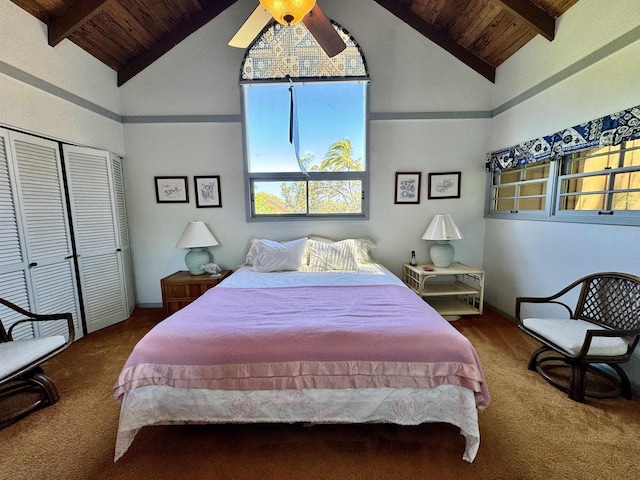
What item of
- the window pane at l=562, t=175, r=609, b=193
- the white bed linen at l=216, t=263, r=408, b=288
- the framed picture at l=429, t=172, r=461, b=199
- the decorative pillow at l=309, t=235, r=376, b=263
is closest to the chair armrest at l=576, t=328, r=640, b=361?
the window pane at l=562, t=175, r=609, b=193

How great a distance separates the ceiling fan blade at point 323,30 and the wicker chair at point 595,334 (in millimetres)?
2677

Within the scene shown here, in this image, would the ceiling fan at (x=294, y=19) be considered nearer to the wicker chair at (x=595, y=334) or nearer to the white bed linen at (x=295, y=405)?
the white bed linen at (x=295, y=405)

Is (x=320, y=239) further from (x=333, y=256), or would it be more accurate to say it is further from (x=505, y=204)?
(x=505, y=204)

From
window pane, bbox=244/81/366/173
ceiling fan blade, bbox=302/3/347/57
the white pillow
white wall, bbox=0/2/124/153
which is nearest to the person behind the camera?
ceiling fan blade, bbox=302/3/347/57

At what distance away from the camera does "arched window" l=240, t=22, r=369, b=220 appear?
129 inches

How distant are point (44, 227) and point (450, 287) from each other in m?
4.38

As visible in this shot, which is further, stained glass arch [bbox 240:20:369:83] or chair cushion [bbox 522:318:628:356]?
stained glass arch [bbox 240:20:369:83]

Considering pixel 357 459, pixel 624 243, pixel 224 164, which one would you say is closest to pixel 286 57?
pixel 224 164

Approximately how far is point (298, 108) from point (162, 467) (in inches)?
141

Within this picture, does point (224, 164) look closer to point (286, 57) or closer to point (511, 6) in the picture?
point (286, 57)

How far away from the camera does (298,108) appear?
340 cm

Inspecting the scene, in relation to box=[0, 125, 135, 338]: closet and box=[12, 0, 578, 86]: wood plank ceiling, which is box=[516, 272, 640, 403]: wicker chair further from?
box=[0, 125, 135, 338]: closet

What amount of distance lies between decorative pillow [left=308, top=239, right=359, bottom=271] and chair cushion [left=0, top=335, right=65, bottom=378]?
2211 mm

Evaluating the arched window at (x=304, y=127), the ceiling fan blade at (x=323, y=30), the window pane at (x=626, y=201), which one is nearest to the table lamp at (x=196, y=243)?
the arched window at (x=304, y=127)
